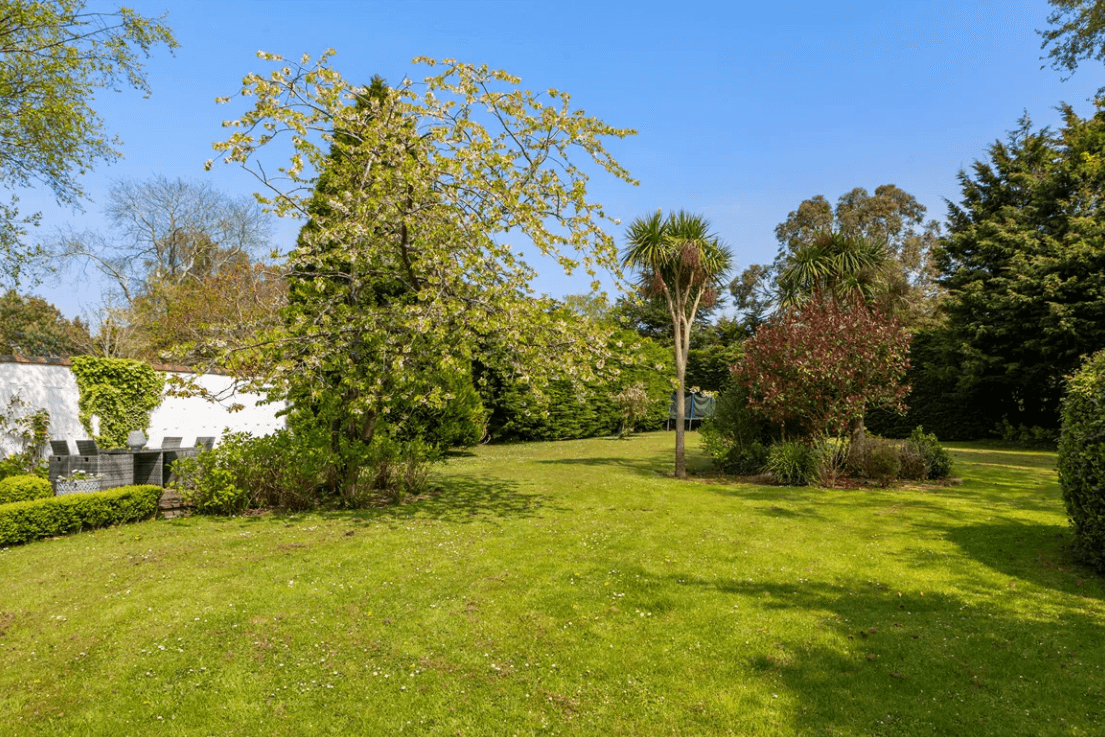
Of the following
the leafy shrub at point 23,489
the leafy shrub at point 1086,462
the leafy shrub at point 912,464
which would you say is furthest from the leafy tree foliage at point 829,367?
the leafy shrub at point 23,489

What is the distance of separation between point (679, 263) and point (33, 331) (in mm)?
39282

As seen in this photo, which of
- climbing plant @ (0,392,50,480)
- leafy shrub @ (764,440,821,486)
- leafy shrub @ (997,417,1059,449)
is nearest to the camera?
climbing plant @ (0,392,50,480)

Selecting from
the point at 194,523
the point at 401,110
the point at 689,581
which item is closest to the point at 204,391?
the point at 194,523

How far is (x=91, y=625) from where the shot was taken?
4.50 meters

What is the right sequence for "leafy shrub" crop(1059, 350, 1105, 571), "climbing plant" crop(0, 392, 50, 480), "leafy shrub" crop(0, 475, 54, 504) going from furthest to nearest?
"climbing plant" crop(0, 392, 50, 480) < "leafy shrub" crop(0, 475, 54, 504) < "leafy shrub" crop(1059, 350, 1105, 571)

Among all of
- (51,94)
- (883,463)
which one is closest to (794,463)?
(883,463)

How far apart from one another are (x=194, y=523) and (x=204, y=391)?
194 centimetres

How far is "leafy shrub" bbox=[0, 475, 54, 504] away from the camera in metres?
7.28

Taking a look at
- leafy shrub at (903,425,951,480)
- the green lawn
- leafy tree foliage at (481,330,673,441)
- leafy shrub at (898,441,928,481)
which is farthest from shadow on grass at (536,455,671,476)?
the green lawn

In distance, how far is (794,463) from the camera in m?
11.6

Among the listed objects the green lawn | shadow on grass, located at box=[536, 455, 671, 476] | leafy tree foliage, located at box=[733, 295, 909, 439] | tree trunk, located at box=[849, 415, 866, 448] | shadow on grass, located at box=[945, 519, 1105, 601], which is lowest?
the green lawn

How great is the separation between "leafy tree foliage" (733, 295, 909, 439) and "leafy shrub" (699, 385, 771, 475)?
1.20 m

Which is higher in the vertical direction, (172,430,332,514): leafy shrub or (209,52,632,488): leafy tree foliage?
(209,52,632,488): leafy tree foliage

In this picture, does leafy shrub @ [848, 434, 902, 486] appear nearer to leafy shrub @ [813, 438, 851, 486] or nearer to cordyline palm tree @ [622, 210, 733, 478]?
leafy shrub @ [813, 438, 851, 486]
